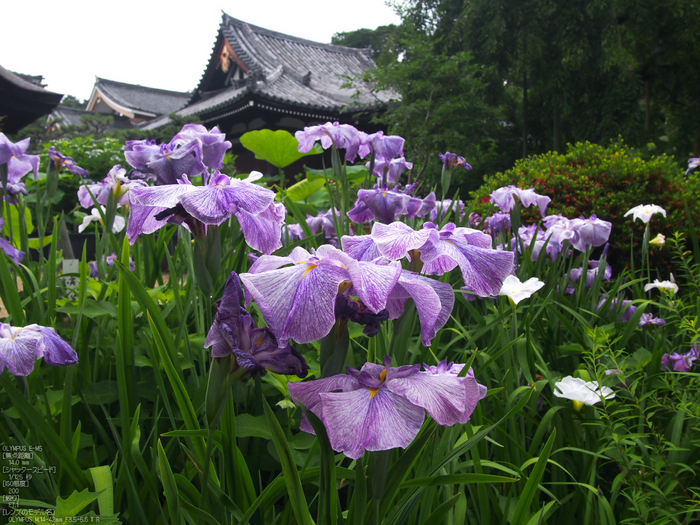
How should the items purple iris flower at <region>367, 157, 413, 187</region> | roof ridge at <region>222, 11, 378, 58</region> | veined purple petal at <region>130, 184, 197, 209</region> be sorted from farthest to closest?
roof ridge at <region>222, 11, 378, 58</region>, purple iris flower at <region>367, 157, 413, 187</region>, veined purple petal at <region>130, 184, 197, 209</region>

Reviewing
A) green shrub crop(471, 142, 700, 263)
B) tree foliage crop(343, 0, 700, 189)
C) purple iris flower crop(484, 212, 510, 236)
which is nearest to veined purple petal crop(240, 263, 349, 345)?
purple iris flower crop(484, 212, 510, 236)

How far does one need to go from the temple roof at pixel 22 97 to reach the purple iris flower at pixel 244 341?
36.7 feet

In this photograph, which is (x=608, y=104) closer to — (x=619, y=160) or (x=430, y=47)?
(x=430, y=47)

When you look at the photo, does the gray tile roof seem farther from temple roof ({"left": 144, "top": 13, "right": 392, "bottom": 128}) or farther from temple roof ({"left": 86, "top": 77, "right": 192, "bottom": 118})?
temple roof ({"left": 144, "top": 13, "right": 392, "bottom": 128})

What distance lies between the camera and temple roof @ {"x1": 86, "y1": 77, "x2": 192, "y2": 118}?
2934 cm

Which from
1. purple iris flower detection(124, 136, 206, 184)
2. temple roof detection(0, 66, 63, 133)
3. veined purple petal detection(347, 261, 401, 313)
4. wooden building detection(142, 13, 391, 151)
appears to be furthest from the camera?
wooden building detection(142, 13, 391, 151)

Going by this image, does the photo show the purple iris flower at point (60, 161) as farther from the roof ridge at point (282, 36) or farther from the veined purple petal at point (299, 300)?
the roof ridge at point (282, 36)

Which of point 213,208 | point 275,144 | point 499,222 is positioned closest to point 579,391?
point 213,208

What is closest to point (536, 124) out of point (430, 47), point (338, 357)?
point (430, 47)

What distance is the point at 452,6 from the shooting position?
45.1 feet

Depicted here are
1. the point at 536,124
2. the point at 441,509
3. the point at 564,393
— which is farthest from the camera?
the point at 536,124

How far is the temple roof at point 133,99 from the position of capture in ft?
96.3

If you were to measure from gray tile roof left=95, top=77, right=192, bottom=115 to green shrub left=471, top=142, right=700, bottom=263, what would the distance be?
98.4 feet

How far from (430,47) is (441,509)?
11791 millimetres
